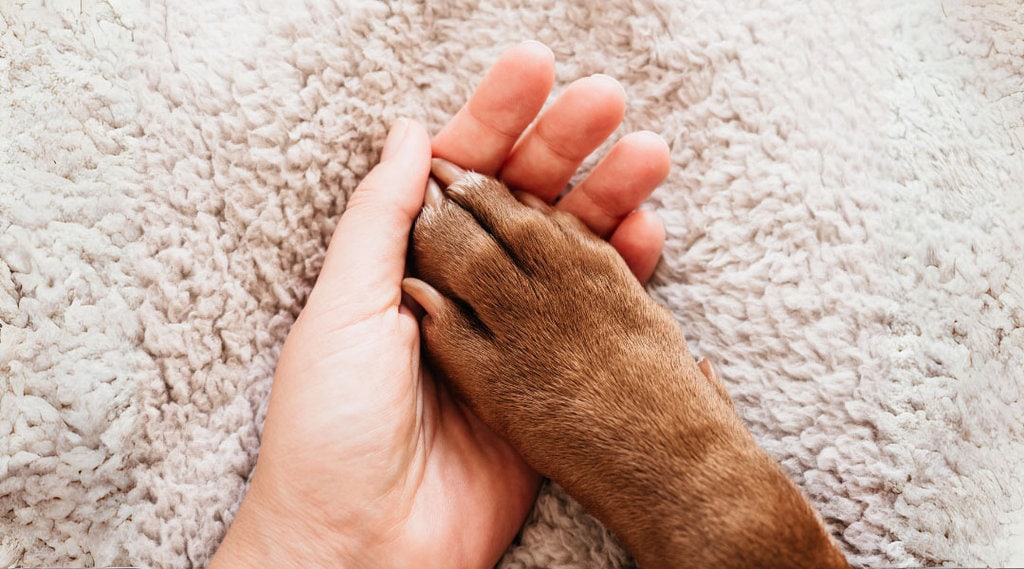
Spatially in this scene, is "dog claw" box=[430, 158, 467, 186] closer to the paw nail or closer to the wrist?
the paw nail

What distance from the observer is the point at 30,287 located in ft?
3.14

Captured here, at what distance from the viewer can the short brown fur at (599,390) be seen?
775mm

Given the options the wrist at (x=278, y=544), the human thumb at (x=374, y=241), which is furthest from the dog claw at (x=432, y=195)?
the wrist at (x=278, y=544)

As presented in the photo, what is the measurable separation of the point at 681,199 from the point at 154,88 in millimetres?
763

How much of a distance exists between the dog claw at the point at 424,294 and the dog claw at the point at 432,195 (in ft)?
0.34

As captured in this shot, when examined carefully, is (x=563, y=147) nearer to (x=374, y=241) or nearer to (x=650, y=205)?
(x=650, y=205)

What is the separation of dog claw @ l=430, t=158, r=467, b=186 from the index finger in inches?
1.3

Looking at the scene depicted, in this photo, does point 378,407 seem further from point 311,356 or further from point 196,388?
point 196,388

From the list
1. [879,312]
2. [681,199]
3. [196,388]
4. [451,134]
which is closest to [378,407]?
[196,388]

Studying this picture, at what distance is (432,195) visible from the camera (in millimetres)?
1023

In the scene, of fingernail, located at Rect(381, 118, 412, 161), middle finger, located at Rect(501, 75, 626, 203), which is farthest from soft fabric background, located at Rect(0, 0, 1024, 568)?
middle finger, located at Rect(501, 75, 626, 203)

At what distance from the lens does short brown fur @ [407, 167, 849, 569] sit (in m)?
0.78

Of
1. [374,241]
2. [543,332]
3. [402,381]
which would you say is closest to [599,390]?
[543,332]

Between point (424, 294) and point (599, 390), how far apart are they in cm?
26
